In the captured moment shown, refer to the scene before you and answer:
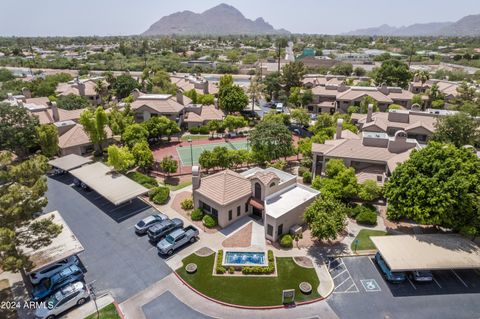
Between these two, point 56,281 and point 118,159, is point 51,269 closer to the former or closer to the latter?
point 56,281

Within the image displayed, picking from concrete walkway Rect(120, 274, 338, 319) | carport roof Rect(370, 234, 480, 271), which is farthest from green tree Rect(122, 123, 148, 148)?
carport roof Rect(370, 234, 480, 271)

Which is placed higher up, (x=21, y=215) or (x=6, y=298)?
(x=21, y=215)

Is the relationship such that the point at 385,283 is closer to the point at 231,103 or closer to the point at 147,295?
the point at 147,295

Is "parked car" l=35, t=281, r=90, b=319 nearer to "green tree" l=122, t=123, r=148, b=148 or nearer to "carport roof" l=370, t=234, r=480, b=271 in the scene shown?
"carport roof" l=370, t=234, r=480, b=271

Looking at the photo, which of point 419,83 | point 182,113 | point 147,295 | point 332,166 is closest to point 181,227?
point 147,295

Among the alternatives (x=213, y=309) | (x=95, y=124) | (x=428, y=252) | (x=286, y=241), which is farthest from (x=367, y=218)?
(x=95, y=124)

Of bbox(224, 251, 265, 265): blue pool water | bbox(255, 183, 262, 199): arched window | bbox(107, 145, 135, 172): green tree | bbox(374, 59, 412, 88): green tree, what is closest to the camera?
bbox(224, 251, 265, 265): blue pool water
